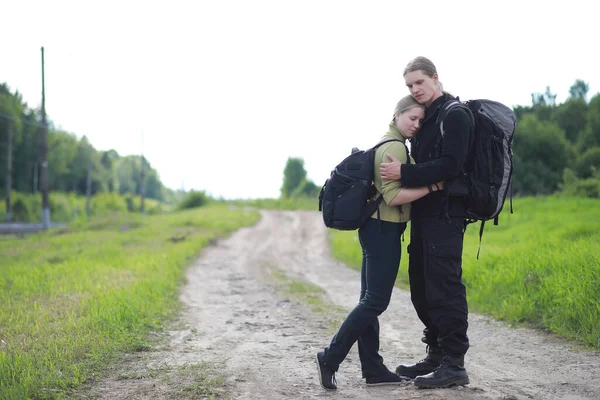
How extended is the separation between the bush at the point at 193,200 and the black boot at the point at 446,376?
45161mm

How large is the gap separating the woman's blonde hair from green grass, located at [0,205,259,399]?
321 cm

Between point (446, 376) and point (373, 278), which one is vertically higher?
point (373, 278)

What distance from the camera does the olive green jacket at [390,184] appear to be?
4.09 metres

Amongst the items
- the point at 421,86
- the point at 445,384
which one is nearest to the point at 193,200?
the point at 421,86

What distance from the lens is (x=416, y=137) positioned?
4.41 meters

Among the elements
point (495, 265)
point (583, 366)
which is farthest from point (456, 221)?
point (495, 265)

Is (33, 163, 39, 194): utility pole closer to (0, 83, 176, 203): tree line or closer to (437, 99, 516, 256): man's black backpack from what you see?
(0, 83, 176, 203): tree line

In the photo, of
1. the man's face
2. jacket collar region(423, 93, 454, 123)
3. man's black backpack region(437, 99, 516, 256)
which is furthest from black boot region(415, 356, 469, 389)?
the man's face

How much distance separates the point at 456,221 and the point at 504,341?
8.13 ft

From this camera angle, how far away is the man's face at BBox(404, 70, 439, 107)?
4.21 m

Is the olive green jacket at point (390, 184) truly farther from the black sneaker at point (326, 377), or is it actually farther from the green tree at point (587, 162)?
the green tree at point (587, 162)

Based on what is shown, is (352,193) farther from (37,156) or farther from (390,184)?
(37,156)

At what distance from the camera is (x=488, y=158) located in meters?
4.06

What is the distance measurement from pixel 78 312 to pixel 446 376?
486 cm
